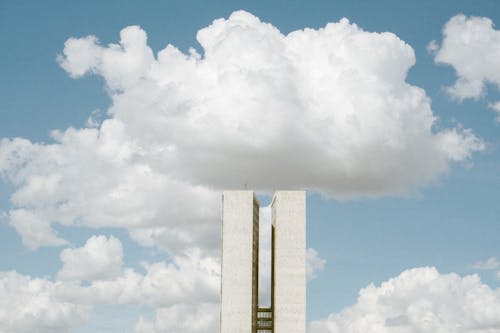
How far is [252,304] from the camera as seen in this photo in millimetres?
151250

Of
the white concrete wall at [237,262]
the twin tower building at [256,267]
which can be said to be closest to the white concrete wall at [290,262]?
the twin tower building at [256,267]

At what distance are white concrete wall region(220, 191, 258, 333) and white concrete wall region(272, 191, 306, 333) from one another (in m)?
5.36

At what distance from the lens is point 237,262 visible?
15250 centimetres

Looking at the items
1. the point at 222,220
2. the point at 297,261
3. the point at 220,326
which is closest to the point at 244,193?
the point at 222,220

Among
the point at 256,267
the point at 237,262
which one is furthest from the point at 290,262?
the point at 237,262

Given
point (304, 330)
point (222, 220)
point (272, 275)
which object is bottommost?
point (304, 330)

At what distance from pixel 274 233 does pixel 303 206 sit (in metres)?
8.28

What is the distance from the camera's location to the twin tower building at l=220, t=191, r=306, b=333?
150625mm

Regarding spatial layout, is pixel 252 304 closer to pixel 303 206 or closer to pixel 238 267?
pixel 238 267

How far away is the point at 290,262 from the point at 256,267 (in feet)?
29.6

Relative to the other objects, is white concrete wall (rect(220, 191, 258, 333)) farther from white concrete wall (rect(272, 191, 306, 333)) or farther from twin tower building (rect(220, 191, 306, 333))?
white concrete wall (rect(272, 191, 306, 333))

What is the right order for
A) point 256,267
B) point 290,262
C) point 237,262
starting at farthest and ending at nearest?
point 256,267 → point 290,262 → point 237,262

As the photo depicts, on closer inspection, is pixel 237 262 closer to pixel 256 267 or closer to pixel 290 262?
pixel 256 267

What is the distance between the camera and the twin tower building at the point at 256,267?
151m
